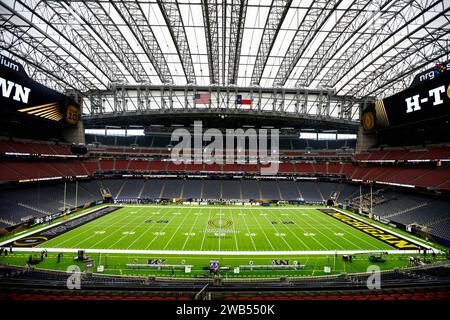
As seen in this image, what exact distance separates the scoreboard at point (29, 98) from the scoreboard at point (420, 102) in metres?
46.1

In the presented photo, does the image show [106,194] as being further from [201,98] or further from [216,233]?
[216,233]

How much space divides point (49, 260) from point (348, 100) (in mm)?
47607

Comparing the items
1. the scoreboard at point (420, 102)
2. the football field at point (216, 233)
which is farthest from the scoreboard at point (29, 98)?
the scoreboard at point (420, 102)

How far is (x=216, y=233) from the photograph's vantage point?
2686 centimetres

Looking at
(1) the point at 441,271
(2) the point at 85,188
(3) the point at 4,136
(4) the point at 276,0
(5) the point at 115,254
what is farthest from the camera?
(2) the point at 85,188

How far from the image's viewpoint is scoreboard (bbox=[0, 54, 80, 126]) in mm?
28859

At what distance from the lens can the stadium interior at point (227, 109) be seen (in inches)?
667

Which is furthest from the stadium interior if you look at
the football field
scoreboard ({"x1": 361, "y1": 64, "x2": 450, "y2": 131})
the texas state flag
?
the texas state flag

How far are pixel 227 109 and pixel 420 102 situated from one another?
25550 mm

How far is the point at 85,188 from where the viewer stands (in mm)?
46125
